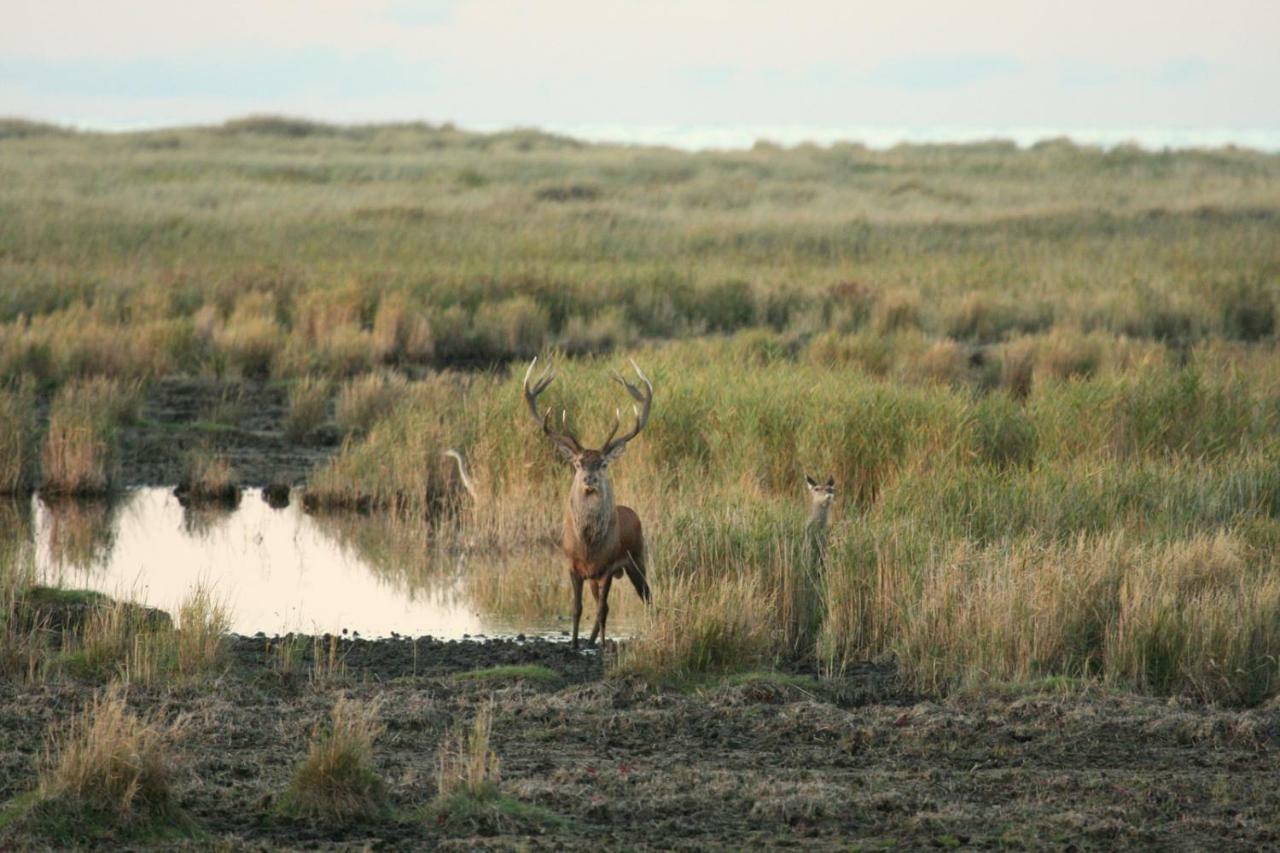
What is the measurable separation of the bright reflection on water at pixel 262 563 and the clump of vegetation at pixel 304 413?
258 cm

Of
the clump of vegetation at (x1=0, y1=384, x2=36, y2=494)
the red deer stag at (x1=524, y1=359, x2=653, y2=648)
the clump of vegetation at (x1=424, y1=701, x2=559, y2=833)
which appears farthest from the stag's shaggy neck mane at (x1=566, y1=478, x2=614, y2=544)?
the clump of vegetation at (x1=0, y1=384, x2=36, y2=494)

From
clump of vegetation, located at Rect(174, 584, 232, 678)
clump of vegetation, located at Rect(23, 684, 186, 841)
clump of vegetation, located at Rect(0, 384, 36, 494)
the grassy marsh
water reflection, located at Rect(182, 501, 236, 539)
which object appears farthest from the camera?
clump of vegetation, located at Rect(0, 384, 36, 494)

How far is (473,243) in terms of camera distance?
31656mm

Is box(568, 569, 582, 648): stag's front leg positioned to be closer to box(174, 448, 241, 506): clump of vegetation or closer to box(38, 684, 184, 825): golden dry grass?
box(38, 684, 184, 825): golden dry grass

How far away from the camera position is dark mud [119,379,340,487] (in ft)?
51.8

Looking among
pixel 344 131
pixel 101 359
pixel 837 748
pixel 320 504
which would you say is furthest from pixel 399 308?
pixel 344 131

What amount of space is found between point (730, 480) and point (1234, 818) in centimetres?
645

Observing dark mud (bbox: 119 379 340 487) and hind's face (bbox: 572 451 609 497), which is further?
dark mud (bbox: 119 379 340 487)

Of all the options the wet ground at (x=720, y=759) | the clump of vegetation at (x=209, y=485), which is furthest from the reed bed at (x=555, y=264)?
the wet ground at (x=720, y=759)

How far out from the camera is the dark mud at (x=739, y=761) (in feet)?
20.0

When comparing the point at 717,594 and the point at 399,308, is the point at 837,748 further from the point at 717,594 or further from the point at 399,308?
the point at 399,308

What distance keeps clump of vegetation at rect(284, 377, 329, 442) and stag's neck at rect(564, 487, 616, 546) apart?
8585 mm

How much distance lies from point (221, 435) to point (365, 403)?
1.50m

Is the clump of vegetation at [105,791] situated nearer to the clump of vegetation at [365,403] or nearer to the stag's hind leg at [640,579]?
the stag's hind leg at [640,579]
